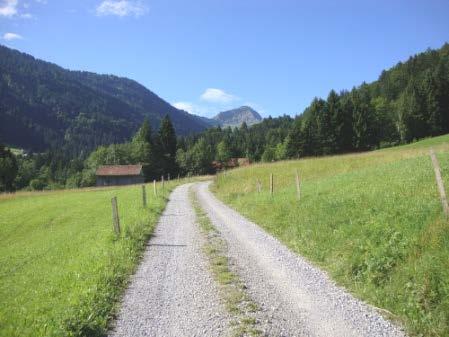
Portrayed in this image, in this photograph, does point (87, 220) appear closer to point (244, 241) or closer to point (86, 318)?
point (244, 241)

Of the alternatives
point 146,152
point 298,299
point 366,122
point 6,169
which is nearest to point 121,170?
point 146,152

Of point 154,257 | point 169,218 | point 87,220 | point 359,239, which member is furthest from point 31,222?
point 359,239

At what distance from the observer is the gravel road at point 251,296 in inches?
293

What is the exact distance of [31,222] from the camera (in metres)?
32.9

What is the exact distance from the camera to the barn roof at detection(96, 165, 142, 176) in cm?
10158

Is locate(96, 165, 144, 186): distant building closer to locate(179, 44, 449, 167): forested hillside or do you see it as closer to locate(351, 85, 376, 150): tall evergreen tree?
locate(179, 44, 449, 167): forested hillside

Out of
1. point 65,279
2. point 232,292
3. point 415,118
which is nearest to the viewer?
point 232,292

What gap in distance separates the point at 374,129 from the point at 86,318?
8947 cm

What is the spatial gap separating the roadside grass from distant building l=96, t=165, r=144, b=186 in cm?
8848

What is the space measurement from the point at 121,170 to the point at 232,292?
97.8 m

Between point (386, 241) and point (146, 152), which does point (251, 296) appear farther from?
point (146, 152)

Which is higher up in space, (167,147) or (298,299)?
(167,147)

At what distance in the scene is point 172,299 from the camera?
913 centimetres

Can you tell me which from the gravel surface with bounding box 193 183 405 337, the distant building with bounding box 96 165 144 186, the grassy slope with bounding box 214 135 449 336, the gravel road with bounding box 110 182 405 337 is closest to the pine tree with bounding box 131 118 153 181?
the distant building with bounding box 96 165 144 186
